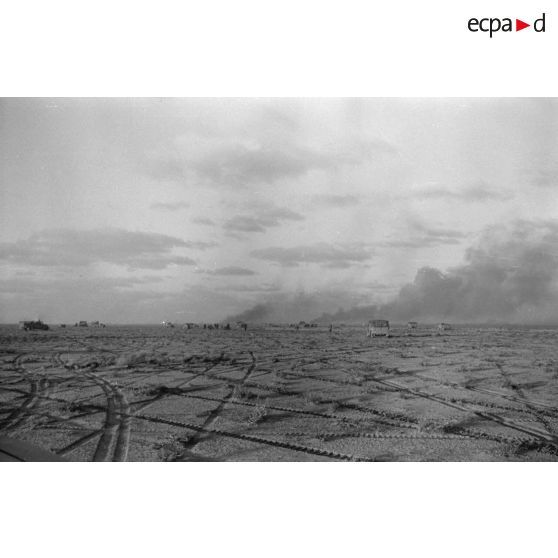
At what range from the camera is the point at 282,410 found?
7.78 metres

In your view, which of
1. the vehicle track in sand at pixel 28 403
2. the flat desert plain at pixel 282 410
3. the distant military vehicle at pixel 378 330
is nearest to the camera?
the flat desert plain at pixel 282 410

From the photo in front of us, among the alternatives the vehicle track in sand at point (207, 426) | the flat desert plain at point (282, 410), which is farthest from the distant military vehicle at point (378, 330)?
the vehicle track in sand at point (207, 426)

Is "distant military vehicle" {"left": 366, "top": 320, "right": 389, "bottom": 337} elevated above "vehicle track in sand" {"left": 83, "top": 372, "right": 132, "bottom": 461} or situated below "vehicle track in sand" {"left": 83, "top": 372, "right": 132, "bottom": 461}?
below

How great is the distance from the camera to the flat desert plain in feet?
20.3

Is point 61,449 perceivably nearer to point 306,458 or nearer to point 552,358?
point 306,458
